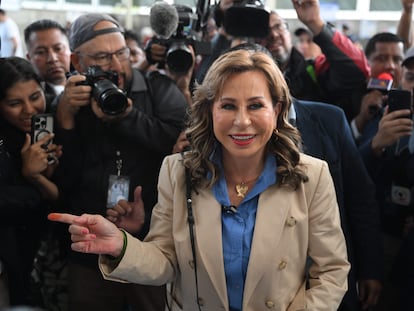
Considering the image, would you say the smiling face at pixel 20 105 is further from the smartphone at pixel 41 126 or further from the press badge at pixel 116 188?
the press badge at pixel 116 188

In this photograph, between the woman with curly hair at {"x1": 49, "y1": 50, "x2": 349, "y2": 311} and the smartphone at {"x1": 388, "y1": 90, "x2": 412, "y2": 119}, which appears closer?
the woman with curly hair at {"x1": 49, "y1": 50, "x2": 349, "y2": 311}

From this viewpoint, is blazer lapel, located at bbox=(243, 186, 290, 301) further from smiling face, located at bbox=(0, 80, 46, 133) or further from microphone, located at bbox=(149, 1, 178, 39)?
smiling face, located at bbox=(0, 80, 46, 133)

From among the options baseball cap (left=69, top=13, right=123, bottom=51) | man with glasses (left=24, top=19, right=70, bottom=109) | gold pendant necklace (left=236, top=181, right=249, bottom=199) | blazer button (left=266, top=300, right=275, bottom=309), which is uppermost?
baseball cap (left=69, top=13, right=123, bottom=51)

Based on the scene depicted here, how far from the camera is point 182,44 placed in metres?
2.03

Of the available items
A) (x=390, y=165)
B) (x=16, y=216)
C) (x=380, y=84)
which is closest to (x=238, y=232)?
(x=16, y=216)

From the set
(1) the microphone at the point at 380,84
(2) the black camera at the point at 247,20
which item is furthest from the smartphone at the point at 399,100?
(2) the black camera at the point at 247,20

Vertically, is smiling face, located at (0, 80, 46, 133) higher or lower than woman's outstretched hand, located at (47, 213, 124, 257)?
higher

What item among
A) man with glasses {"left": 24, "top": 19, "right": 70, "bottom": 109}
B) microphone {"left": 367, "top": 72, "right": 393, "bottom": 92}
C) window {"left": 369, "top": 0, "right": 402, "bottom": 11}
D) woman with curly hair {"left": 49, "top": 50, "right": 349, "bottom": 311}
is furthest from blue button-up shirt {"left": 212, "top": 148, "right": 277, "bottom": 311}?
window {"left": 369, "top": 0, "right": 402, "bottom": 11}

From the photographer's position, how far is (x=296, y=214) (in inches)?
55.6

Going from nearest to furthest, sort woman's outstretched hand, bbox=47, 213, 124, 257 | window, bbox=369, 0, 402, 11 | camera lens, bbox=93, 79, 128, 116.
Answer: woman's outstretched hand, bbox=47, 213, 124, 257 → camera lens, bbox=93, 79, 128, 116 → window, bbox=369, 0, 402, 11

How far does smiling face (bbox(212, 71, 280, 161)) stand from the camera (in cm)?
139

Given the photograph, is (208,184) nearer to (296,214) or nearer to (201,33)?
(296,214)

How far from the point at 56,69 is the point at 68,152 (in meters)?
0.71

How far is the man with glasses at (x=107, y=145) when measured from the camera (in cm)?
188
